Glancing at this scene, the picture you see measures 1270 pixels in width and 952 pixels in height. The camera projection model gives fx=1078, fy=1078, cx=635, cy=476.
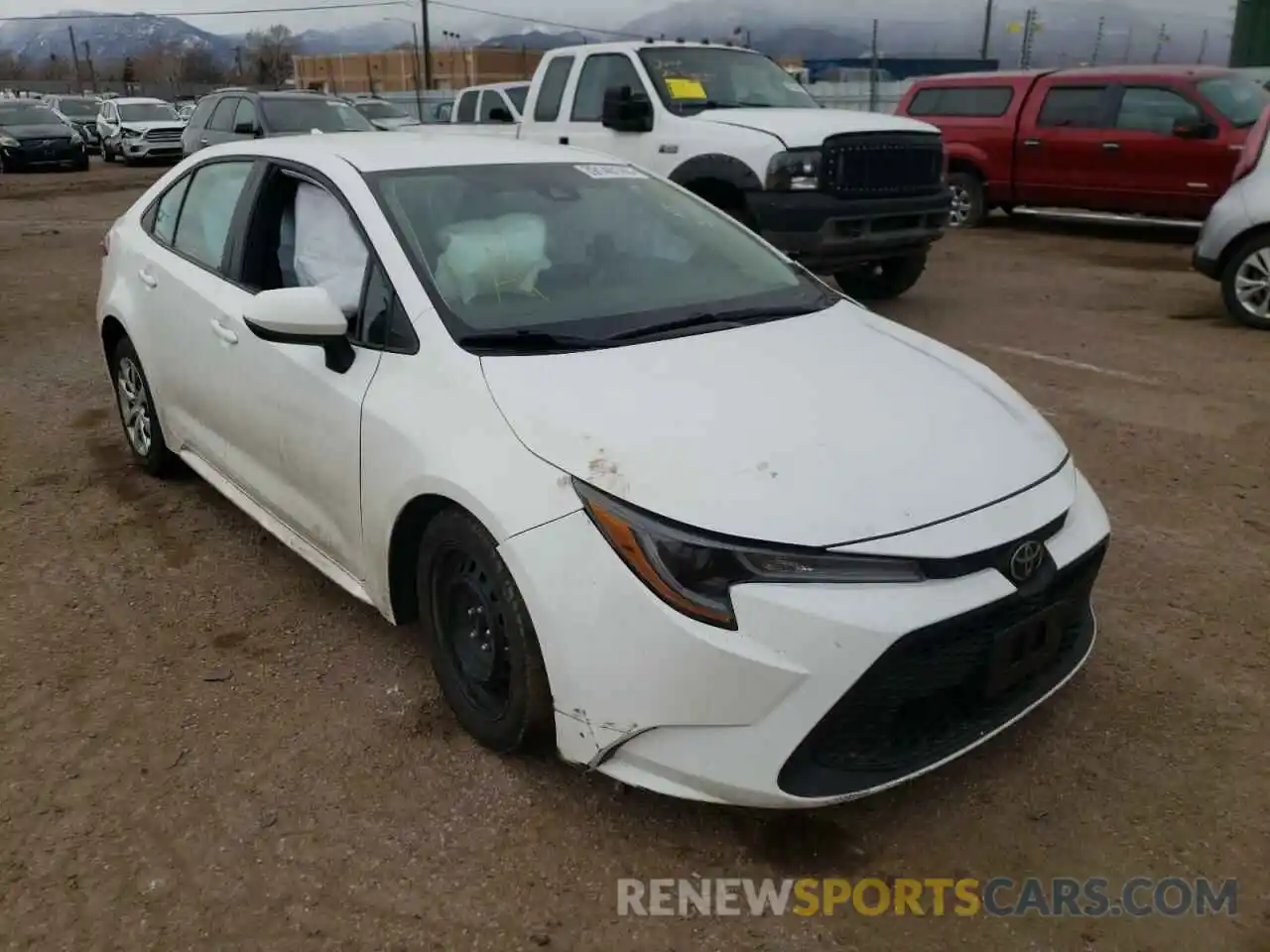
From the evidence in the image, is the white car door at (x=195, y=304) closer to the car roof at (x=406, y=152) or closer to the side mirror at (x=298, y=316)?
the car roof at (x=406, y=152)

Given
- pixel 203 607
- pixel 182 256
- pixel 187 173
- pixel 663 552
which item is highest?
pixel 187 173

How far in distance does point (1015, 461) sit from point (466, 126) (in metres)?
10.1

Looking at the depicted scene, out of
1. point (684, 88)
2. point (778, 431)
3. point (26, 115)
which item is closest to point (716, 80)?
point (684, 88)

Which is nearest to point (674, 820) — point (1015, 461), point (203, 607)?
point (1015, 461)

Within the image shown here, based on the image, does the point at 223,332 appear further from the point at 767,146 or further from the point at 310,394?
the point at 767,146

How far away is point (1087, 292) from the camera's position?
9.30 m

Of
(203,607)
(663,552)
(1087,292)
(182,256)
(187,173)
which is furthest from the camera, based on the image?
(1087,292)

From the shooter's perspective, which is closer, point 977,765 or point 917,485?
point 917,485

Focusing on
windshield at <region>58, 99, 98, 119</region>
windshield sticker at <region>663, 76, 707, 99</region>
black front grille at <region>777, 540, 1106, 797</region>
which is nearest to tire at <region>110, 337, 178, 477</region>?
black front grille at <region>777, 540, 1106, 797</region>

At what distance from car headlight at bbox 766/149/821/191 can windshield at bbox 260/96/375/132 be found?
765 centimetres

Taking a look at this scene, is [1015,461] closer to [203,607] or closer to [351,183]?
[351,183]

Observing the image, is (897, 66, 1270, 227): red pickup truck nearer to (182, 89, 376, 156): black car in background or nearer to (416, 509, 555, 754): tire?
(182, 89, 376, 156): black car in background

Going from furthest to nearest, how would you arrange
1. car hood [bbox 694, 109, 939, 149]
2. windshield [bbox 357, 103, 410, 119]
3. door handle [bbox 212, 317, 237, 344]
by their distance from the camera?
windshield [bbox 357, 103, 410, 119] → car hood [bbox 694, 109, 939, 149] → door handle [bbox 212, 317, 237, 344]

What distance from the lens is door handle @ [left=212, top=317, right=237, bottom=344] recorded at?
3738 millimetres
